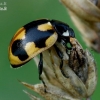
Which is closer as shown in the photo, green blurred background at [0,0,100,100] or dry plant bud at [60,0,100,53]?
dry plant bud at [60,0,100,53]

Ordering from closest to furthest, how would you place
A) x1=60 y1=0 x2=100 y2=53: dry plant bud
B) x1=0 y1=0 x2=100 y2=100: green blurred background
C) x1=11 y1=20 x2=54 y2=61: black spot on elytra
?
1. x1=60 y1=0 x2=100 y2=53: dry plant bud
2. x1=11 y1=20 x2=54 y2=61: black spot on elytra
3. x1=0 y1=0 x2=100 y2=100: green blurred background

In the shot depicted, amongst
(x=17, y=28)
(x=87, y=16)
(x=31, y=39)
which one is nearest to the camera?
(x=87, y=16)

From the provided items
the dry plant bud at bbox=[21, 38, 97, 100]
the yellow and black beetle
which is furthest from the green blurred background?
the dry plant bud at bbox=[21, 38, 97, 100]

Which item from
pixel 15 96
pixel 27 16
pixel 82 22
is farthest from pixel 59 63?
pixel 27 16

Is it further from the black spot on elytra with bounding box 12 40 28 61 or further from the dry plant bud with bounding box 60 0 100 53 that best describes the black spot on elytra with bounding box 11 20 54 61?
the dry plant bud with bounding box 60 0 100 53

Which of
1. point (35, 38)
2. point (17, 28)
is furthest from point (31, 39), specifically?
point (17, 28)

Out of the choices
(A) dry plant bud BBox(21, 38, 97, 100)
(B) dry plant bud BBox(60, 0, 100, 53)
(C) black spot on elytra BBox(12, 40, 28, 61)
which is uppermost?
(B) dry plant bud BBox(60, 0, 100, 53)

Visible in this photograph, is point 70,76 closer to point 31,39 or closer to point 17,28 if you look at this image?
point 31,39
